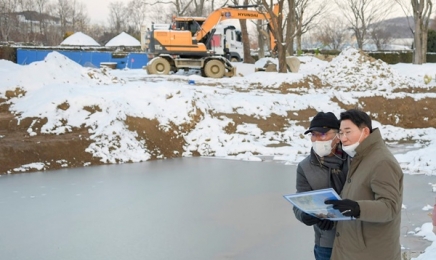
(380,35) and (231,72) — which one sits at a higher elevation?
(380,35)

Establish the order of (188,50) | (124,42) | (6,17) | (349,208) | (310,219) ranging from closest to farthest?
(349,208)
(310,219)
(188,50)
(124,42)
(6,17)

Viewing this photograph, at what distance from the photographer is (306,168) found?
432cm

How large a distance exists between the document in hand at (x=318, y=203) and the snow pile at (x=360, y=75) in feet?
63.9

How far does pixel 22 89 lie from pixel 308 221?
44.8 ft

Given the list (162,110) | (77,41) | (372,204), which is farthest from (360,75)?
(77,41)

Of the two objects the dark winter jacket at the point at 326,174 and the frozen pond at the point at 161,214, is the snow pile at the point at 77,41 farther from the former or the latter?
the dark winter jacket at the point at 326,174

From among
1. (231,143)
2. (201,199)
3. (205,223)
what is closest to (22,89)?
(231,143)

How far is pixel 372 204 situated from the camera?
3.52 m

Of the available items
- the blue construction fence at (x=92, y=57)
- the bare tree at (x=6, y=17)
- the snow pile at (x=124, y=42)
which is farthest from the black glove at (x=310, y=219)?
the bare tree at (x=6, y=17)

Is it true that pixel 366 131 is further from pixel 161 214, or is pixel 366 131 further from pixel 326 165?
pixel 161 214

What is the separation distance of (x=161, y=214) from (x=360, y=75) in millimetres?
17874

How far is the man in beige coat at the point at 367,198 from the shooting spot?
3.54 m

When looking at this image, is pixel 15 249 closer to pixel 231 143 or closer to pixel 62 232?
pixel 62 232

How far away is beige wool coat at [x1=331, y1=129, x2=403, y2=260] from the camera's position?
11.7ft
